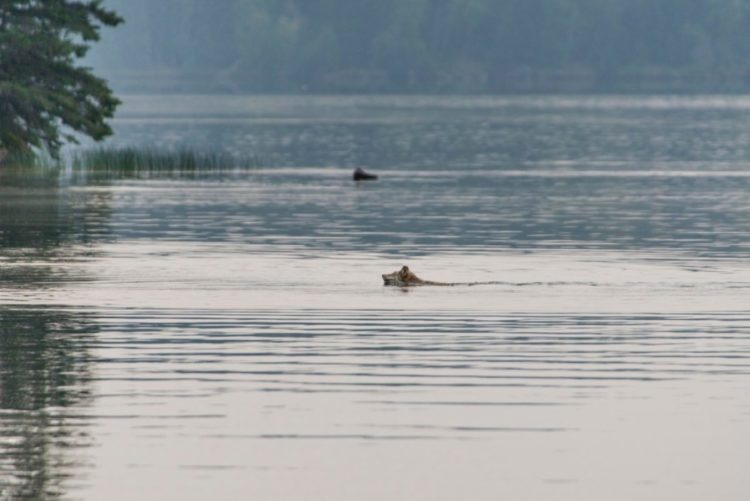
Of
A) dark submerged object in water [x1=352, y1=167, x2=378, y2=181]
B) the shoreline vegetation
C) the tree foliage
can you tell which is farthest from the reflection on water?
the shoreline vegetation

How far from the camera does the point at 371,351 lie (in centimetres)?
2250

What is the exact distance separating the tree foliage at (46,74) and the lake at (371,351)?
16432 mm

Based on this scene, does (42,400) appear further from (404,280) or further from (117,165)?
(117,165)

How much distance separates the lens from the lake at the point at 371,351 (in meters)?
15.5

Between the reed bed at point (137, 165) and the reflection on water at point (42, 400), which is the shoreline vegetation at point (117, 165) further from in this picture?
the reflection on water at point (42, 400)

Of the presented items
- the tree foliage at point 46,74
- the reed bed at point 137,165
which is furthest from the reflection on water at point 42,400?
the reed bed at point 137,165

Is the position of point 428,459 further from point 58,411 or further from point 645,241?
point 645,241

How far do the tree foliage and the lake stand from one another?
1643cm

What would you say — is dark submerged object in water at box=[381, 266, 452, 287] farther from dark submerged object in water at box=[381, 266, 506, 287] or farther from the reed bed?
the reed bed

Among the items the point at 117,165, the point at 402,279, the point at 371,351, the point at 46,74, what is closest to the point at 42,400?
the point at 371,351

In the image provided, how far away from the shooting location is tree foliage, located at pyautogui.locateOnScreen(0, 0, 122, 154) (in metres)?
72.9

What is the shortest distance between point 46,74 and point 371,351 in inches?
2107

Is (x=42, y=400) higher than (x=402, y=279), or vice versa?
(x=402, y=279)

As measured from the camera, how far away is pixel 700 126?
14550 centimetres
